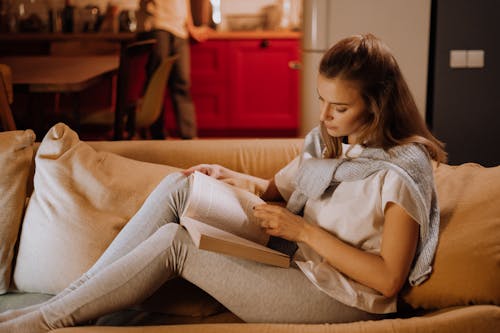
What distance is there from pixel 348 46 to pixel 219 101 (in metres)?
4.08

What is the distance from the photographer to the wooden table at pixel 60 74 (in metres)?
3.10

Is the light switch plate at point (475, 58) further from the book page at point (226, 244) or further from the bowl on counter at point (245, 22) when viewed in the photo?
the bowl on counter at point (245, 22)

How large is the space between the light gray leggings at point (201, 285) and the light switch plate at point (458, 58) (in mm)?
1726

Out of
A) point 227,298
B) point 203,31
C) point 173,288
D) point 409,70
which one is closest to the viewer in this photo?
point 227,298

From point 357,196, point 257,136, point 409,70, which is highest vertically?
point 409,70

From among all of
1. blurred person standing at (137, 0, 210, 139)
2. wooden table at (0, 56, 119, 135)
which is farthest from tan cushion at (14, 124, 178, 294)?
blurred person standing at (137, 0, 210, 139)

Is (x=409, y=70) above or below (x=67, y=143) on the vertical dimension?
above

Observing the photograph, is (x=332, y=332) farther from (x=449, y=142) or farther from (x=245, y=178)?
(x=449, y=142)

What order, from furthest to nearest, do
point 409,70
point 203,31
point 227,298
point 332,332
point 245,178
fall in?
point 203,31 < point 409,70 < point 245,178 < point 227,298 < point 332,332

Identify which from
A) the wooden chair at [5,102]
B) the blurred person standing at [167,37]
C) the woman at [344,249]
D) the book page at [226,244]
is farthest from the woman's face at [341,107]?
the blurred person standing at [167,37]

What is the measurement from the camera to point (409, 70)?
112 inches

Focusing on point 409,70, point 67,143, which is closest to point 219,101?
point 409,70

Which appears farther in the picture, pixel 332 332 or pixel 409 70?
pixel 409 70

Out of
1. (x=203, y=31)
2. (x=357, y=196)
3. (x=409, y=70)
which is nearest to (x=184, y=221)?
(x=357, y=196)
